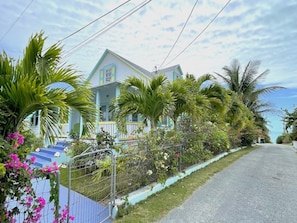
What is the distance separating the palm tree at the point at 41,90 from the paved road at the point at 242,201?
2.44 metres

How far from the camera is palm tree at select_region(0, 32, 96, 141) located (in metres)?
2.05

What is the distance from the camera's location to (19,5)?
27.3 ft

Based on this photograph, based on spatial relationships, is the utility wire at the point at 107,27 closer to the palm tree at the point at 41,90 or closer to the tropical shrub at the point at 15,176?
the palm tree at the point at 41,90

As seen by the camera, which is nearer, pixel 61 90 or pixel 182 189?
→ pixel 61 90

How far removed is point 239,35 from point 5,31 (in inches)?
491

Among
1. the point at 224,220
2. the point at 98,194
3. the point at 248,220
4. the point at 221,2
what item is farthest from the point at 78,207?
the point at 221,2

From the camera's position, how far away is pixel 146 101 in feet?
18.8

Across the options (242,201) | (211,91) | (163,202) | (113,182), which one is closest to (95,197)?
(113,182)

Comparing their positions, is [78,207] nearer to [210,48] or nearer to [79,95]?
[79,95]

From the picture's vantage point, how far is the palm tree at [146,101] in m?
5.54

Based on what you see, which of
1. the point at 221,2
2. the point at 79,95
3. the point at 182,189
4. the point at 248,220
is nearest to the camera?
the point at 79,95

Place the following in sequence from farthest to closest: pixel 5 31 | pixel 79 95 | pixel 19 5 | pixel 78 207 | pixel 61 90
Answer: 1. pixel 5 31
2. pixel 19 5
3. pixel 78 207
4. pixel 79 95
5. pixel 61 90

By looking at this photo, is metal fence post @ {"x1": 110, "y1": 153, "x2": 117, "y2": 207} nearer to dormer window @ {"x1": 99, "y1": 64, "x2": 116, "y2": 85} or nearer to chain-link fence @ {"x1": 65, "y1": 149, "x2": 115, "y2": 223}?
chain-link fence @ {"x1": 65, "y1": 149, "x2": 115, "y2": 223}

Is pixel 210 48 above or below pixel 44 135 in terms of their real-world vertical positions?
above
